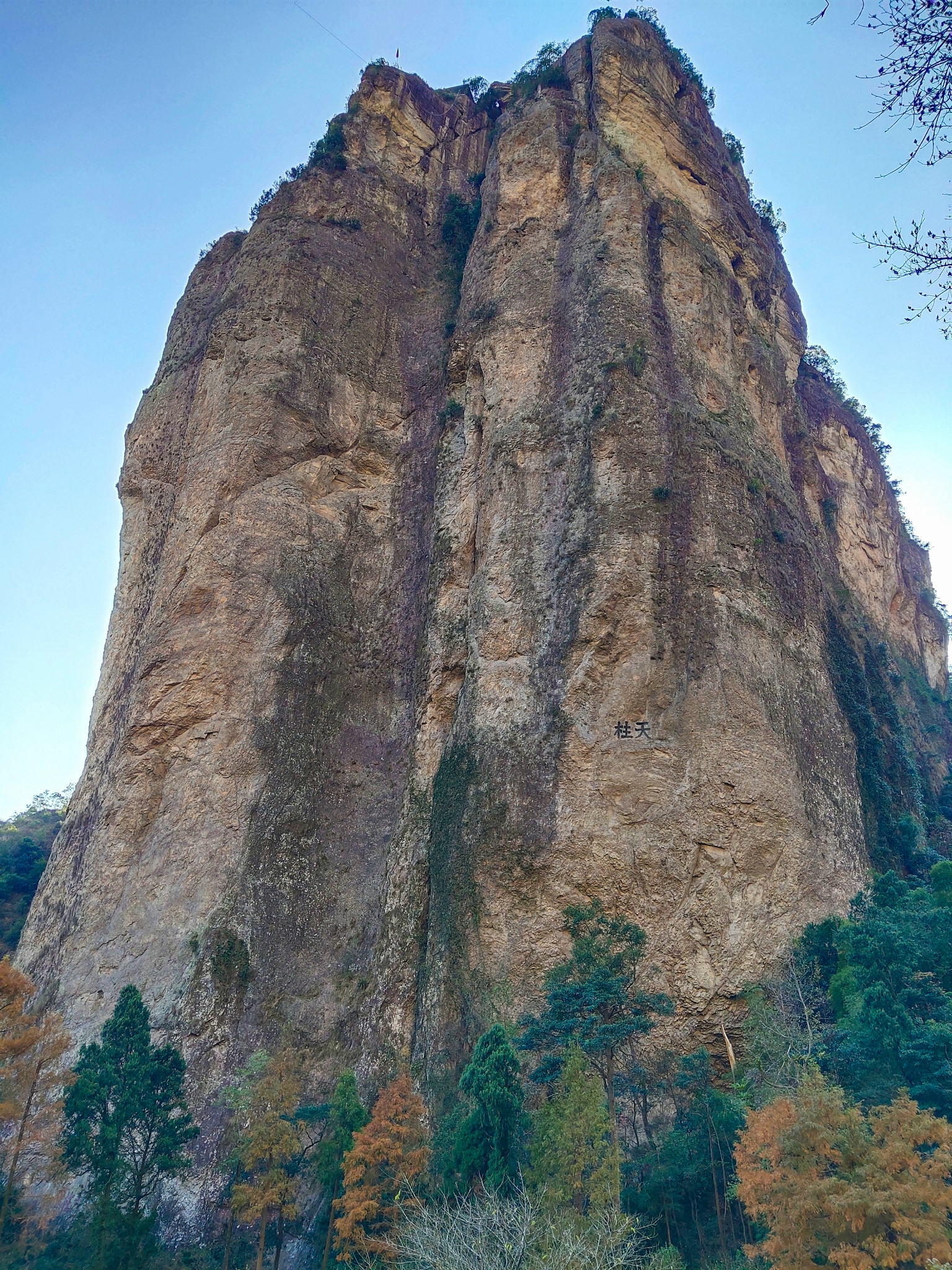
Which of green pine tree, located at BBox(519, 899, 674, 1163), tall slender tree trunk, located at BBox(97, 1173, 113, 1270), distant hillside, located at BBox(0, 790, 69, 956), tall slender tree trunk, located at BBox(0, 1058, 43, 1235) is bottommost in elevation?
tall slender tree trunk, located at BBox(97, 1173, 113, 1270)

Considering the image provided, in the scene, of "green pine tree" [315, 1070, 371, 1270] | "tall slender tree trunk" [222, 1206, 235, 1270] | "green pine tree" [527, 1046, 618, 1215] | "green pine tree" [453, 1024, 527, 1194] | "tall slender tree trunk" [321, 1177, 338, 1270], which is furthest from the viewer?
"green pine tree" [315, 1070, 371, 1270]

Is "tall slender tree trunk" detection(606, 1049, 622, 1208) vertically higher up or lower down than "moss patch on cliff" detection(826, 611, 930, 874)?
lower down

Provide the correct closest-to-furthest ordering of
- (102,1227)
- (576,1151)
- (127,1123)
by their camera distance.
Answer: (576,1151) → (102,1227) → (127,1123)

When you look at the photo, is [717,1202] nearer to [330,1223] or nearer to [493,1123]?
[493,1123]

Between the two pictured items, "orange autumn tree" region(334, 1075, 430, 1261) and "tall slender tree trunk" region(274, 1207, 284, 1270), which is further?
"tall slender tree trunk" region(274, 1207, 284, 1270)

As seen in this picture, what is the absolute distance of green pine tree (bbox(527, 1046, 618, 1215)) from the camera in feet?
47.1

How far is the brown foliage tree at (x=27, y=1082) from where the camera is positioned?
19.0m

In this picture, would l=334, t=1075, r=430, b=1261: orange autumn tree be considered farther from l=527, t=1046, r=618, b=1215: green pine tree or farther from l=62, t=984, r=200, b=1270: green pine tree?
l=62, t=984, r=200, b=1270: green pine tree

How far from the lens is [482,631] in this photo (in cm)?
2362

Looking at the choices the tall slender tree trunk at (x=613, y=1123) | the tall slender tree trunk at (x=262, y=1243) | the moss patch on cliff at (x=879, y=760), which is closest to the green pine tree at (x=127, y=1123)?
the tall slender tree trunk at (x=262, y=1243)

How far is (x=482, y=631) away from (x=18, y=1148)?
46.4ft

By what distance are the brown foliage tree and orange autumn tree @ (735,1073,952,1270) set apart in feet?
43.4

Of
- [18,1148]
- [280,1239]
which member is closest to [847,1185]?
[280,1239]

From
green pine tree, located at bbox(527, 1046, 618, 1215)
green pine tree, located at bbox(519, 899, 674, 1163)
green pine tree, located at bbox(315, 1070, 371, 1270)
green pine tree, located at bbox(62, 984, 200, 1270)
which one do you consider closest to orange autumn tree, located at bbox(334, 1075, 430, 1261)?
green pine tree, located at bbox(315, 1070, 371, 1270)
